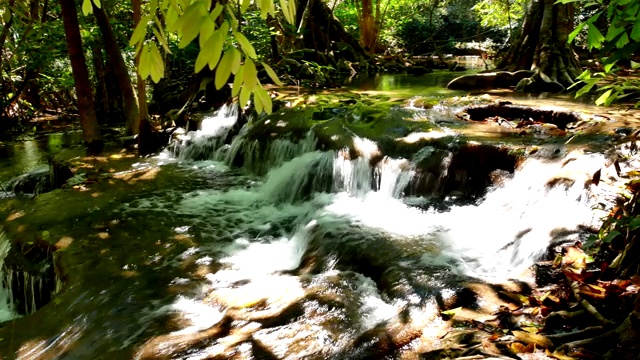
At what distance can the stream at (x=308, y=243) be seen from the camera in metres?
3.18

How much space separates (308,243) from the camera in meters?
4.83

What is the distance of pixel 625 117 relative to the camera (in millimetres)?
6031

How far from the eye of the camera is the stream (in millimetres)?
3180

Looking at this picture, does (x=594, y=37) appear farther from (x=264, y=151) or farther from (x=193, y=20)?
(x=264, y=151)

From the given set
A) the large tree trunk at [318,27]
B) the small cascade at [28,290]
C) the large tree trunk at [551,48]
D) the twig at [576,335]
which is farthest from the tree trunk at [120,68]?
the twig at [576,335]

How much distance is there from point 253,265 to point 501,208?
111 inches

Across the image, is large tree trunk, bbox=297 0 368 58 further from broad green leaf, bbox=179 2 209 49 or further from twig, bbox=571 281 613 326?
broad green leaf, bbox=179 2 209 49

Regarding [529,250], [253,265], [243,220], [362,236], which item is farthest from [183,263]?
[529,250]

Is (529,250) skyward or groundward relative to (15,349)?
skyward

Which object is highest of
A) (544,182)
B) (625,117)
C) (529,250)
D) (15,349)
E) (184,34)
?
(184,34)

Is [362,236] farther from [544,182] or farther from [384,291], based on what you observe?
[544,182]

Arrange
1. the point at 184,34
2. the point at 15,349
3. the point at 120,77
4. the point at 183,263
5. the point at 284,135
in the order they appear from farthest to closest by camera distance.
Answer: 1. the point at 120,77
2. the point at 284,135
3. the point at 183,263
4. the point at 15,349
5. the point at 184,34

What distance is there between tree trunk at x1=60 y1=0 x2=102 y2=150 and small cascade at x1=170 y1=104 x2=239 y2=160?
1.64 metres

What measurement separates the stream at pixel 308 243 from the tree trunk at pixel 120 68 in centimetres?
225
